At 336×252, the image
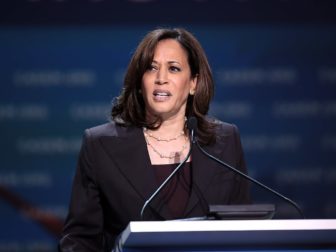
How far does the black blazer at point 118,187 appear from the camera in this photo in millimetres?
2393

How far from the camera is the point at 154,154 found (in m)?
2.55

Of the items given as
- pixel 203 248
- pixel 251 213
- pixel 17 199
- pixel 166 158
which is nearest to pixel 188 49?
pixel 166 158

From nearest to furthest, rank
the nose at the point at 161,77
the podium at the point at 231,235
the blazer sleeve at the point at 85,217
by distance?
1. the podium at the point at 231,235
2. the blazer sleeve at the point at 85,217
3. the nose at the point at 161,77

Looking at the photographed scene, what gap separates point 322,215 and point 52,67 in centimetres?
156

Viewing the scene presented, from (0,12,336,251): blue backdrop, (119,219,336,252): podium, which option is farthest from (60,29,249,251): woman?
(0,12,336,251): blue backdrop

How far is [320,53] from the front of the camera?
375 cm

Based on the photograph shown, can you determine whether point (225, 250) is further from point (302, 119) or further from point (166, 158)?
point (302, 119)

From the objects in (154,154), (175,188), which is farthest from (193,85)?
(175,188)

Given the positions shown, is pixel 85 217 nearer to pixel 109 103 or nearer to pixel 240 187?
pixel 240 187

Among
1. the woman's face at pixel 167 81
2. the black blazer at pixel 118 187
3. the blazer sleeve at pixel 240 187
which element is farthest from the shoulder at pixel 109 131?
the blazer sleeve at pixel 240 187

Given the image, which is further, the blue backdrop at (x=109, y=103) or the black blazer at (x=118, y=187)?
the blue backdrop at (x=109, y=103)

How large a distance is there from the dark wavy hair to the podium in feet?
3.25

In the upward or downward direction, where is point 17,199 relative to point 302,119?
downward

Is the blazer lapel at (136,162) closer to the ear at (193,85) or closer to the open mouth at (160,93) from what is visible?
the open mouth at (160,93)
